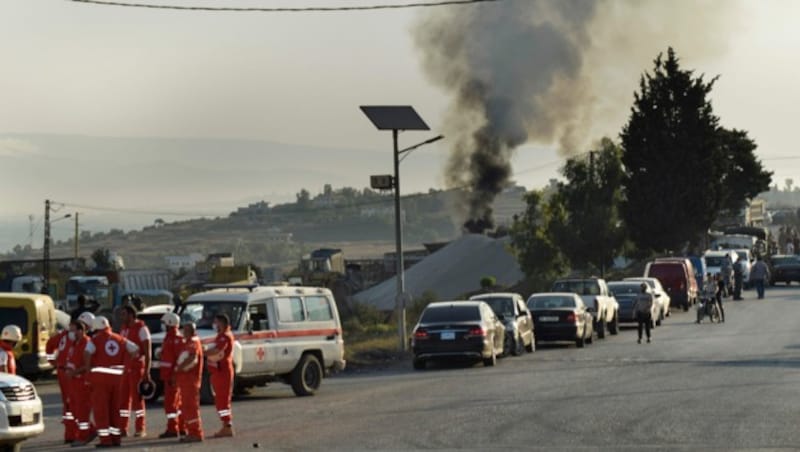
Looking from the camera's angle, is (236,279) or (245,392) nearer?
(245,392)

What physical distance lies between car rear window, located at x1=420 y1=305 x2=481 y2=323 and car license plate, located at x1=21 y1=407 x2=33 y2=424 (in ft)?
55.2

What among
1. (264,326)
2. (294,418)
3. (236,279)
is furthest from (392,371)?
(236,279)

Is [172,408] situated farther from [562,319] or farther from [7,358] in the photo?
[562,319]

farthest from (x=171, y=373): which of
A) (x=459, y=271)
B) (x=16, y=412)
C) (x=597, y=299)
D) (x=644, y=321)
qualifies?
(x=459, y=271)

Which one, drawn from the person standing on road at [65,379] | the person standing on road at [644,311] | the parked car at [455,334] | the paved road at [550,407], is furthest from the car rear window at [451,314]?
the person standing on road at [65,379]

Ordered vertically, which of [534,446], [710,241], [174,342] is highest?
[710,241]

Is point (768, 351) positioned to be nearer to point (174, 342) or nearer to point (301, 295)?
point (301, 295)

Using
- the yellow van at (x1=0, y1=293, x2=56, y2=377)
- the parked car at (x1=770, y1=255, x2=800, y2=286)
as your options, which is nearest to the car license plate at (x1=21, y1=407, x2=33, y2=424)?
the yellow van at (x1=0, y1=293, x2=56, y2=377)

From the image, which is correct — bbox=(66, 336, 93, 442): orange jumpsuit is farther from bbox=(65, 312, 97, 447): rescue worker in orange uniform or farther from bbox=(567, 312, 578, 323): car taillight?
bbox=(567, 312, 578, 323): car taillight

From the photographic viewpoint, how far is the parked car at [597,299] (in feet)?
143

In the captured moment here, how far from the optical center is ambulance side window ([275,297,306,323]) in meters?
25.8

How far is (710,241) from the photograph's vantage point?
94.6 meters

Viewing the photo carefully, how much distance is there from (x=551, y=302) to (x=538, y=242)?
47438 mm

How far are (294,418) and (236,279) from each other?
49589 mm
